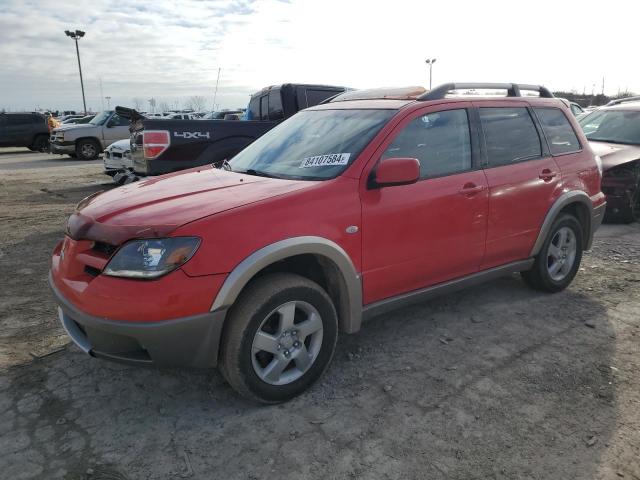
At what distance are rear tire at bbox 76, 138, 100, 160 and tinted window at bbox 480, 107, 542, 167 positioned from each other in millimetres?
16901

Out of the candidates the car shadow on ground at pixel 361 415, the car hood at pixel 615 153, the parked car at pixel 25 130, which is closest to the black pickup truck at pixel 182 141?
the car shadow on ground at pixel 361 415

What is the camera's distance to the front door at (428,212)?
3.26 metres

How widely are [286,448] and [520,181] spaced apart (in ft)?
9.14

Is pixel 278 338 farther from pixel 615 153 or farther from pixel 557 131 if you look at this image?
pixel 615 153

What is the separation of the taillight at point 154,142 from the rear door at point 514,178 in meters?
4.26

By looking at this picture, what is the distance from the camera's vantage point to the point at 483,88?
4211 millimetres

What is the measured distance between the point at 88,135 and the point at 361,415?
58.1ft

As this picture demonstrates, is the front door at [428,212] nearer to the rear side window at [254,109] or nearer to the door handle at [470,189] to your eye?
the door handle at [470,189]

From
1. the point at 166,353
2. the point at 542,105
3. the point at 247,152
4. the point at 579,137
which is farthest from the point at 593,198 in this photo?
the point at 166,353

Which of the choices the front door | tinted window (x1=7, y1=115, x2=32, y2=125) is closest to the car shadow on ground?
the front door

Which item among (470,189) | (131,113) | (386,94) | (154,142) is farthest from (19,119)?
(470,189)

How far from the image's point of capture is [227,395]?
3.11m

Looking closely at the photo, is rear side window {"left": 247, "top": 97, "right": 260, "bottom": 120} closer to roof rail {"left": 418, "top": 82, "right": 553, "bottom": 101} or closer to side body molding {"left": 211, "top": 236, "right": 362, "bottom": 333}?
roof rail {"left": 418, "top": 82, "right": 553, "bottom": 101}

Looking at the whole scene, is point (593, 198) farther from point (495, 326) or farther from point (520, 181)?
point (495, 326)
